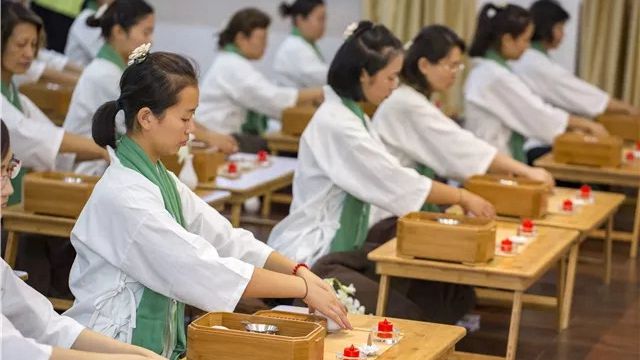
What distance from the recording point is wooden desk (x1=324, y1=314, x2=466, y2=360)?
326cm

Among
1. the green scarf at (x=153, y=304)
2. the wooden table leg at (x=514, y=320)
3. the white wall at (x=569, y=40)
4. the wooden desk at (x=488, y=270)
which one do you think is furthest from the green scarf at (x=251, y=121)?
the green scarf at (x=153, y=304)

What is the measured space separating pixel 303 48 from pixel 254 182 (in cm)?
326

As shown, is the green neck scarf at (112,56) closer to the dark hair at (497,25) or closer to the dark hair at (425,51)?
the dark hair at (425,51)

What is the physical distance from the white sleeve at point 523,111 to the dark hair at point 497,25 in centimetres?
20

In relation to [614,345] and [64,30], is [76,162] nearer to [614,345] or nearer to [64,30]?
[614,345]

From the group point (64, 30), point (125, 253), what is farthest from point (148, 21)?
point (64, 30)

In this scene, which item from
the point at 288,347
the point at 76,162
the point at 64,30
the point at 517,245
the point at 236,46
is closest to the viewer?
the point at 288,347

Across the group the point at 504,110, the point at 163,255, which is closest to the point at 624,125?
the point at 504,110

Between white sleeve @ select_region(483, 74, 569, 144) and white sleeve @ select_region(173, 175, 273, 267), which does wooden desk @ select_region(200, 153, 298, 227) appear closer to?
white sleeve @ select_region(483, 74, 569, 144)

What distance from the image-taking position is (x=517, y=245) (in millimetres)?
4672

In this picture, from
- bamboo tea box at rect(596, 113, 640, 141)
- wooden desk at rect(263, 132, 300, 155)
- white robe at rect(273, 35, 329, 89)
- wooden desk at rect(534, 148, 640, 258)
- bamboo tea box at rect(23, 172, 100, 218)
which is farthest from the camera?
white robe at rect(273, 35, 329, 89)

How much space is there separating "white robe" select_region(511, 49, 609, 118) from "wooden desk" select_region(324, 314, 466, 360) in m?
4.82

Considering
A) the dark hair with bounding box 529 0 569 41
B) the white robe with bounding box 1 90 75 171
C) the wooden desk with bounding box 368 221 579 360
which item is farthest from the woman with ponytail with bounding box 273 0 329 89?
the wooden desk with bounding box 368 221 579 360

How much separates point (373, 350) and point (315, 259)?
65.7 inches
